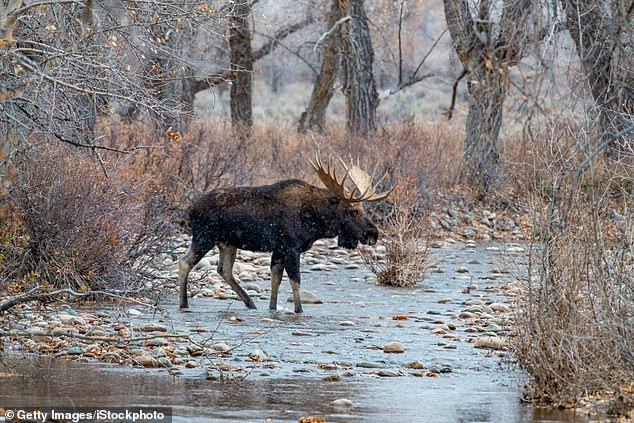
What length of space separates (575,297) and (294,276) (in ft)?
15.4

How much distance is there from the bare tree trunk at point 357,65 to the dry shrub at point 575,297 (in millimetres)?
16895

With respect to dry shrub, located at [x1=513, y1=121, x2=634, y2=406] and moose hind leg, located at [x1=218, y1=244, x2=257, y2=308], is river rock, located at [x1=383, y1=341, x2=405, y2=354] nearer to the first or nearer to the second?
dry shrub, located at [x1=513, y1=121, x2=634, y2=406]

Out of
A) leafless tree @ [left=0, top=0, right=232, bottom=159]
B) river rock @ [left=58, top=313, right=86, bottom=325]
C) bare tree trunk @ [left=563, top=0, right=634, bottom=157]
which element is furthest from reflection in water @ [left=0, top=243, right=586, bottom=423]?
bare tree trunk @ [left=563, top=0, right=634, bottom=157]

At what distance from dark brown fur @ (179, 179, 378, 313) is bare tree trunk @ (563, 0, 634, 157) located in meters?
3.50

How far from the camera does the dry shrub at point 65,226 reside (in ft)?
36.8

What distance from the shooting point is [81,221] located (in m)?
11.4

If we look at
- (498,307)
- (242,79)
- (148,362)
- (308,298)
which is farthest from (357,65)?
(148,362)

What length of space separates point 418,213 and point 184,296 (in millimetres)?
7538

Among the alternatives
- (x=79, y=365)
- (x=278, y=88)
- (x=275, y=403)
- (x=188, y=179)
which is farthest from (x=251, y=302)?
(x=278, y=88)

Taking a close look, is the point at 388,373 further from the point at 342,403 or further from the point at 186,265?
the point at 186,265

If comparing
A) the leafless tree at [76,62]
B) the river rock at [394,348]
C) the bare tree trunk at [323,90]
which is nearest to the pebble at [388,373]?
the river rock at [394,348]

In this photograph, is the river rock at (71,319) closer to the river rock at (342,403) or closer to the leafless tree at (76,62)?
the leafless tree at (76,62)

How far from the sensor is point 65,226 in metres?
11.3

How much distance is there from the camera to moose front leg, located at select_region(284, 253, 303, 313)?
11516 millimetres
